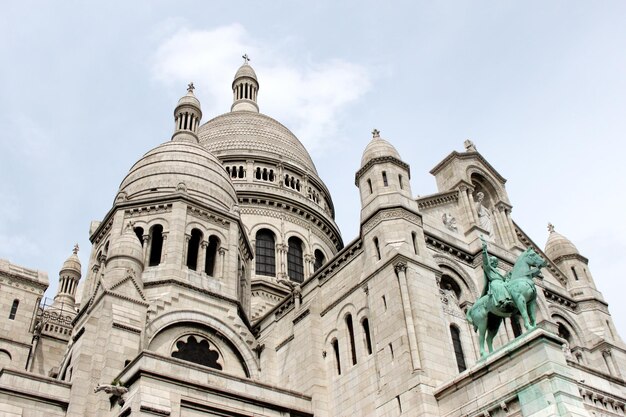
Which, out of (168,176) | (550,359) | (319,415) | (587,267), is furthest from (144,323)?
(587,267)

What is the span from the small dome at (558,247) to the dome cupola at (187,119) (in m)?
22.3

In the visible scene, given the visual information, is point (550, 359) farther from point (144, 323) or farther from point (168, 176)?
point (168, 176)

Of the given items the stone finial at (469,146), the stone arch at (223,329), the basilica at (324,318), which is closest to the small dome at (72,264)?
the basilica at (324,318)

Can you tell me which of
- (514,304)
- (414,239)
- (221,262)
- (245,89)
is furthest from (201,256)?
(245,89)

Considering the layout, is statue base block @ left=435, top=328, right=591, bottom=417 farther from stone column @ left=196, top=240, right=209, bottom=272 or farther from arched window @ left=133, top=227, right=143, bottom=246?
arched window @ left=133, top=227, right=143, bottom=246

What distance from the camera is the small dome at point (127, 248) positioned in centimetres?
2735

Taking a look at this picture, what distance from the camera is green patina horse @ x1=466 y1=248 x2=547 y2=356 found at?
61.8 ft

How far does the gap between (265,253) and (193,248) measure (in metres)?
12.0

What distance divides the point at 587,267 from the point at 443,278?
12176 millimetres

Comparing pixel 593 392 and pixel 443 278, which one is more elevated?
pixel 443 278

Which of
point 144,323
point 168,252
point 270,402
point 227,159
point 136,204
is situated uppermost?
point 227,159

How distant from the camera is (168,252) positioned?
29.7 m

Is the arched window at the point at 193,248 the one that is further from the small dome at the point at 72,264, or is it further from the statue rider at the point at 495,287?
the small dome at the point at 72,264

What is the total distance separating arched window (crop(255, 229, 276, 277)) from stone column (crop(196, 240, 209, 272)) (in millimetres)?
10962
